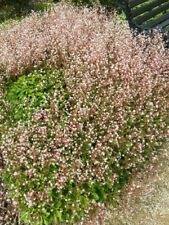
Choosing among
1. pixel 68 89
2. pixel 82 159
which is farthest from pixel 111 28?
pixel 82 159

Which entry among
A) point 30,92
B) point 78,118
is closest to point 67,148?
point 78,118

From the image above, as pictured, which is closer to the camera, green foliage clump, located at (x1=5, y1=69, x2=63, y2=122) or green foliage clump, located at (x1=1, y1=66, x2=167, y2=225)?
green foliage clump, located at (x1=1, y1=66, x2=167, y2=225)

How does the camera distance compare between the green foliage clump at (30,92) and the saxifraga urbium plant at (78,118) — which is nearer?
the saxifraga urbium plant at (78,118)

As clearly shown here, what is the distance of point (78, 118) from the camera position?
249 inches

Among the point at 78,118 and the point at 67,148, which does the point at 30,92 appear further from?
the point at 67,148

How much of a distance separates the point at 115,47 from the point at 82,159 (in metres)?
3.21

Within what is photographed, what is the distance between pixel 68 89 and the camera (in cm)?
703

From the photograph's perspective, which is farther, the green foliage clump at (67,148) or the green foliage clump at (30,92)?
Result: the green foliage clump at (30,92)

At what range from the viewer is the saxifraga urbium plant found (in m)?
5.44

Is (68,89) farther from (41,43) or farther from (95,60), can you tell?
(41,43)

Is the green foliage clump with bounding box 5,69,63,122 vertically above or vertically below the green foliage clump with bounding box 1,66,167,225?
above

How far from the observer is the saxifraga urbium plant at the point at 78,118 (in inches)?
214

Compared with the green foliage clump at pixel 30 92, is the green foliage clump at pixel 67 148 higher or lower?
lower

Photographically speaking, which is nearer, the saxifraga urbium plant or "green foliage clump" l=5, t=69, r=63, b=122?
the saxifraga urbium plant
